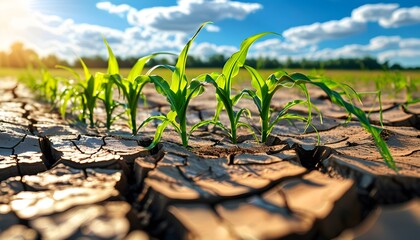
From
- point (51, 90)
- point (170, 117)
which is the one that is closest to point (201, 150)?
point (170, 117)

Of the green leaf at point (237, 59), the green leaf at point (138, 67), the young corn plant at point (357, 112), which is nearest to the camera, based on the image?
the young corn plant at point (357, 112)

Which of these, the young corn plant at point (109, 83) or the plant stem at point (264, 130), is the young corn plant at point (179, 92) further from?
the young corn plant at point (109, 83)

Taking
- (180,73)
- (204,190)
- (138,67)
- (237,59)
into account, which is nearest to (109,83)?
(138,67)

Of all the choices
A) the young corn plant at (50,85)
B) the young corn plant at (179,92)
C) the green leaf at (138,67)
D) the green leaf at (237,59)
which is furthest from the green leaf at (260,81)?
the young corn plant at (50,85)

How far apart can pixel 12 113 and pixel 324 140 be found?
2.05 m

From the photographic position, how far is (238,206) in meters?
1.09

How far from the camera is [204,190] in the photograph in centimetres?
119

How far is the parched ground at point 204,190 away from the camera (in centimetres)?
101

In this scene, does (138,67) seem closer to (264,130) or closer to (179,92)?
(179,92)

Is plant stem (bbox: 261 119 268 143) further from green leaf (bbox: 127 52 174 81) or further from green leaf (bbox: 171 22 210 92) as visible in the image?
green leaf (bbox: 127 52 174 81)

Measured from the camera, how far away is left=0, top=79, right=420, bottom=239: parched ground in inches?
39.7

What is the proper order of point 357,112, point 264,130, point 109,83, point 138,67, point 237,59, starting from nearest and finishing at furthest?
1. point 357,112
2. point 237,59
3. point 264,130
4. point 138,67
5. point 109,83

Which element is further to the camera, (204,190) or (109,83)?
(109,83)

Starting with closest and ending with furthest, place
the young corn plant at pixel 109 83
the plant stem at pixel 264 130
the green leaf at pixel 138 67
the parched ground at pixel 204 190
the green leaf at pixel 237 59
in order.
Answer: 1. the parched ground at pixel 204 190
2. the green leaf at pixel 237 59
3. the plant stem at pixel 264 130
4. the green leaf at pixel 138 67
5. the young corn plant at pixel 109 83
